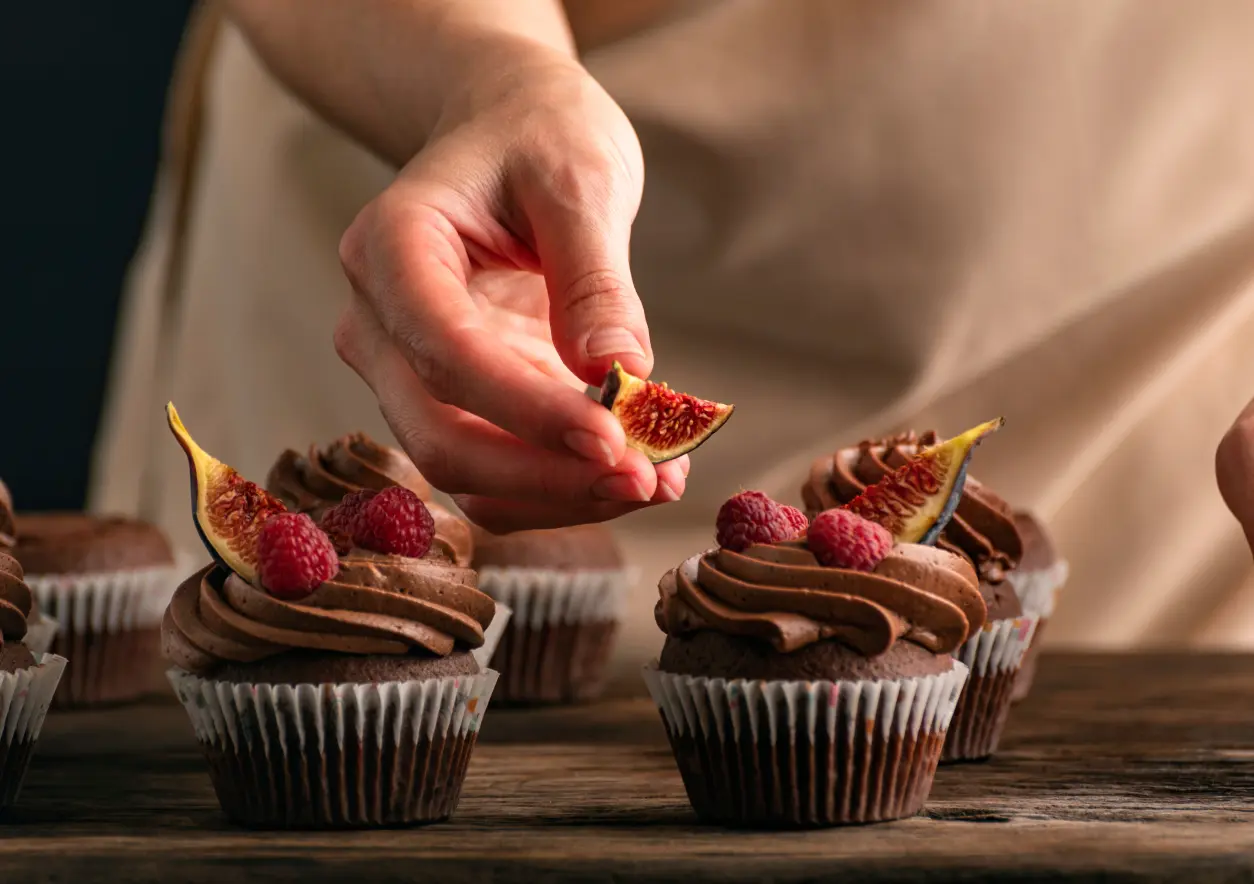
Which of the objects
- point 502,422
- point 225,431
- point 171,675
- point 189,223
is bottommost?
point 225,431

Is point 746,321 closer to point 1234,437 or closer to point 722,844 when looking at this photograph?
point 1234,437

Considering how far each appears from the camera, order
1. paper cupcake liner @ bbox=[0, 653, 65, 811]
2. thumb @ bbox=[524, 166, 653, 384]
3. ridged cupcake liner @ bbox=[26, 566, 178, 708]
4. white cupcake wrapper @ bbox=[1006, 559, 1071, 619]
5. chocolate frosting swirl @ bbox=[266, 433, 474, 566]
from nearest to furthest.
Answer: thumb @ bbox=[524, 166, 653, 384]
paper cupcake liner @ bbox=[0, 653, 65, 811]
chocolate frosting swirl @ bbox=[266, 433, 474, 566]
white cupcake wrapper @ bbox=[1006, 559, 1071, 619]
ridged cupcake liner @ bbox=[26, 566, 178, 708]

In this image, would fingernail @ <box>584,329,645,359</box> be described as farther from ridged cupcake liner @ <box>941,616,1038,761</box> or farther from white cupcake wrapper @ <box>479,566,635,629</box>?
white cupcake wrapper @ <box>479,566,635,629</box>

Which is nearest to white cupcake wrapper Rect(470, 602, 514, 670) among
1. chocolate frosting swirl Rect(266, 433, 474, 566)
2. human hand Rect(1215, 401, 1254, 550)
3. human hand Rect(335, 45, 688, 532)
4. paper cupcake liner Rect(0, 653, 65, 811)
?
chocolate frosting swirl Rect(266, 433, 474, 566)

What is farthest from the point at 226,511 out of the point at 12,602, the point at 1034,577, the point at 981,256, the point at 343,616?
the point at 981,256

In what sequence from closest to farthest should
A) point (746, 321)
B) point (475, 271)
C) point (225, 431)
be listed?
point (475, 271) → point (746, 321) → point (225, 431)

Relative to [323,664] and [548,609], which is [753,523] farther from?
[548,609]

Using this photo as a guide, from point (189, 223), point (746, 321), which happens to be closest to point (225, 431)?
point (189, 223)

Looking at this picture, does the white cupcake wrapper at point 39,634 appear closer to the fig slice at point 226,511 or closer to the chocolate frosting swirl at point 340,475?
the chocolate frosting swirl at point 340,475
